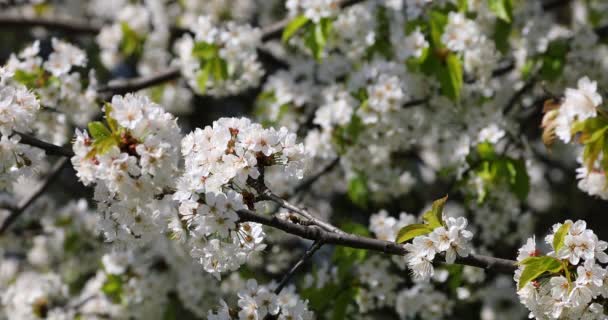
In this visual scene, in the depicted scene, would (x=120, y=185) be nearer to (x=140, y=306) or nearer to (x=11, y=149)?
(x=11, y=149)

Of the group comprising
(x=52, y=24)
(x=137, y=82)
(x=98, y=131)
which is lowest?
(x=98, y=131)

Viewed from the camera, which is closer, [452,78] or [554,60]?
[452,78]

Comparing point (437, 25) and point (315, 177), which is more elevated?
point (437, 25)

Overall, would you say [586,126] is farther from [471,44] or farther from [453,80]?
[471,44]

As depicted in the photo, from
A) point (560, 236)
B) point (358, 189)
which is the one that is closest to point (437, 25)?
point (358, 189)

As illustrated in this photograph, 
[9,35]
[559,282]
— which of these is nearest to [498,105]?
[559,282]

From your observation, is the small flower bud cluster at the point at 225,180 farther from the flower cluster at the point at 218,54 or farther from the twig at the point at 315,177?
the twig at the point at 315,177

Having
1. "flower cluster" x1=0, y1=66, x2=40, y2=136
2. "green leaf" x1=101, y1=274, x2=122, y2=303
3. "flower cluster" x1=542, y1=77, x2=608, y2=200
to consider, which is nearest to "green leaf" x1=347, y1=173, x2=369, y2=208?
"green leaf" x1=101, y1=274, x2=122, y2=303
